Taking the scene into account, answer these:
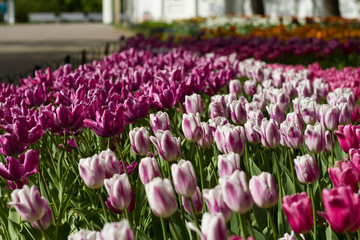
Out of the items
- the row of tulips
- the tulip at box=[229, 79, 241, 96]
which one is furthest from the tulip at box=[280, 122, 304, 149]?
the tulip at box=[229, 79, 241, 96]

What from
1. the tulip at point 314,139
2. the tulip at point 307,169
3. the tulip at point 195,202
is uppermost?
the tulip at point 314,139

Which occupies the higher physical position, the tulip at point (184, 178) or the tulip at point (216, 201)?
the tulip at point (184, 178)

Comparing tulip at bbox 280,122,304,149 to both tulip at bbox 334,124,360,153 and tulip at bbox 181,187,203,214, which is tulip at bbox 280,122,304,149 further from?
tulip at bbox 181,187,203,214

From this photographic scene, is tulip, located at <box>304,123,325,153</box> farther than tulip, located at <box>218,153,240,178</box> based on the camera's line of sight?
Yes

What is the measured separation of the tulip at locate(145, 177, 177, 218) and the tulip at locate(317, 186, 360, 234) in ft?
1.35

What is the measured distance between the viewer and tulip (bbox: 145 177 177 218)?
1.38m

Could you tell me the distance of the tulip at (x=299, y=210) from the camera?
4.61ft

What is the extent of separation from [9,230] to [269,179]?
3.69 ft

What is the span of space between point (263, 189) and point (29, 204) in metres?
0.70

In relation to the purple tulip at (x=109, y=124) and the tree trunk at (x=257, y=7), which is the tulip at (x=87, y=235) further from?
the tree trunk at (x=257, y=7)

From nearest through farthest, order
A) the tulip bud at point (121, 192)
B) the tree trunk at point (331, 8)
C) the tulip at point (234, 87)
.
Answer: the tulip bud at point (121, 192) → the tulip at point (234, 87) → the tree trunk at point (331, 8)

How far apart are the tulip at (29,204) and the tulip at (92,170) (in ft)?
0.78

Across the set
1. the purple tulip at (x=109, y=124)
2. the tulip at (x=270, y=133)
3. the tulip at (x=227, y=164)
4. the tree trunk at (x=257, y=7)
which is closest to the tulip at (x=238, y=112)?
the tulip at (x=270, y=133)

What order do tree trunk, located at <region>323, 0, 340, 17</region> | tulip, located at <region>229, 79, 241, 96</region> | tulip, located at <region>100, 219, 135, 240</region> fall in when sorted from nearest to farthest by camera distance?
1. tulip, located at <region>100, 219, 135, 240</region>
2. tulip, located at <region>229, 79, 241, 96</region>
3. tree trunk, located at <region>323, 0, 340, 17</region>
